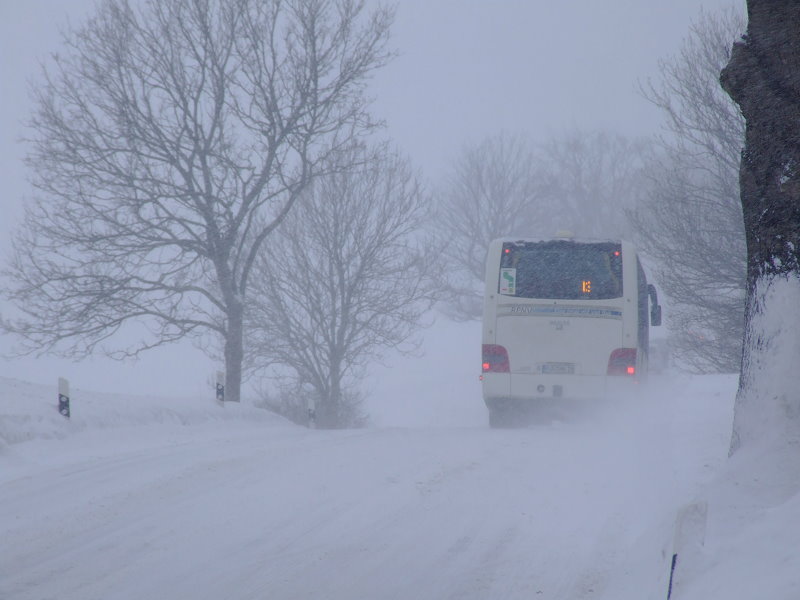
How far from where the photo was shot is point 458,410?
3750 cm

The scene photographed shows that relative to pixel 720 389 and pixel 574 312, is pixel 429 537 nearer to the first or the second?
pixel 574 312

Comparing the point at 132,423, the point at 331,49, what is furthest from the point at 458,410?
the point at 132,423

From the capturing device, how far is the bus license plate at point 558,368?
45.8ft

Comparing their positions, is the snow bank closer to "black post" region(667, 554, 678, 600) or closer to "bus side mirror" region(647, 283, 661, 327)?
"black post" region(667, 554, 678, 600)

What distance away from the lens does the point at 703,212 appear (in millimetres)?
21672

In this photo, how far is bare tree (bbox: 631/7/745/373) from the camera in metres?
19.8

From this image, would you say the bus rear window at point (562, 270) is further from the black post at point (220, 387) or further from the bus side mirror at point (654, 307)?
the black post at point (220, 387)

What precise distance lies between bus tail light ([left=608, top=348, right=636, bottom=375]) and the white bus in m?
0.02

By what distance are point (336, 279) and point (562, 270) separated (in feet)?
46.8

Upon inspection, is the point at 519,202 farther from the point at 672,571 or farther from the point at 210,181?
the point at 672,571

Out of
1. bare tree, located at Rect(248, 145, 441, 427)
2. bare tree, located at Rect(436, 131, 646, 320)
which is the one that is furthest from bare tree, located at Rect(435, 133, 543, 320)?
bare tree, located at Rect(248, 145, 441, 427)

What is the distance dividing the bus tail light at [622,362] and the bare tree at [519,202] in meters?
24.0

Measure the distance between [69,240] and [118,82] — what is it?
140 inches

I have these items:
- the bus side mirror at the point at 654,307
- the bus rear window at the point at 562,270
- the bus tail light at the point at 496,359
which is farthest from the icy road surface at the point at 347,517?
the bus side mirror at the point at 654,307
